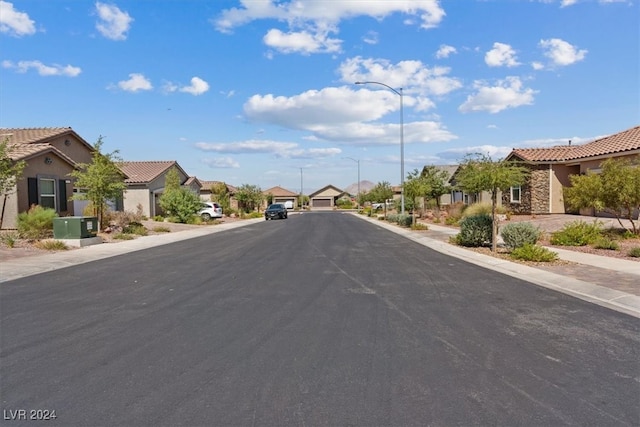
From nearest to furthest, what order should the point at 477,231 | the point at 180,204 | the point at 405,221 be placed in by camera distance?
the point at 477,231 → the point at 405,221 → the point at 180,204

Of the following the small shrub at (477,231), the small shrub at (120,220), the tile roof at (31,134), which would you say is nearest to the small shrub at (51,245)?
the small shrub at (120,220)

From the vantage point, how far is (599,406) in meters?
4.27

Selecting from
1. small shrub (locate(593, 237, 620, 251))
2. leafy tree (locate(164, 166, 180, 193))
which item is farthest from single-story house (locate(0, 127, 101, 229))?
small shrub (locate(593, 237, 620, 251))

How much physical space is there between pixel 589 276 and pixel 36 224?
19463 mm

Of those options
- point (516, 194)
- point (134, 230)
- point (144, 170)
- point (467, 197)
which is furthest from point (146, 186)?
point (467, 197)

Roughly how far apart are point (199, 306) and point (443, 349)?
426 cm

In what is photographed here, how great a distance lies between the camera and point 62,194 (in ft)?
81.5

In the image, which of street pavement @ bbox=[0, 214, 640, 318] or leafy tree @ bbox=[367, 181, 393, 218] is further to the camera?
leafy tree @ bbox=[367, 181, 393, 218]

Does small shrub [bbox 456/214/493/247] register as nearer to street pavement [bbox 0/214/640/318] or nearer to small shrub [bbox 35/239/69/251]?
street pavement [bbox 0/214/640/318]

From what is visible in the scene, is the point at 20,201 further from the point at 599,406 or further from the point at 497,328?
the point at 599,406

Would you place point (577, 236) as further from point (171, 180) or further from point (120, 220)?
point (171, 180)

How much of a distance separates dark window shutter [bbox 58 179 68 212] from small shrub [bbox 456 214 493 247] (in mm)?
19976

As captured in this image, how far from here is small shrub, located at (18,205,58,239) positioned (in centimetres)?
1892

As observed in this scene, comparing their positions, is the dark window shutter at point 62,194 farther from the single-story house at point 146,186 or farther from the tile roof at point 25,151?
the single-story house at point 146,186
